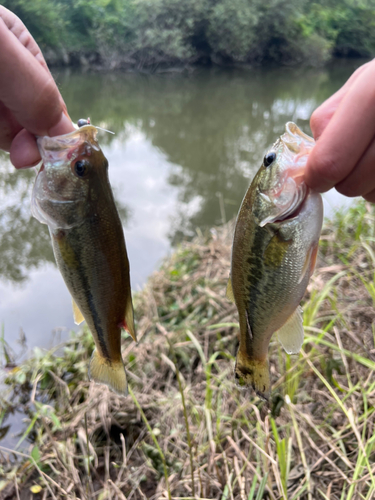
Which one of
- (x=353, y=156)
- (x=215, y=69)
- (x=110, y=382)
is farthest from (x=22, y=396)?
(x=215, y=69)

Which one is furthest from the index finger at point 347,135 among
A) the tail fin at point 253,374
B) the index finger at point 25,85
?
the index finger at point 25,85

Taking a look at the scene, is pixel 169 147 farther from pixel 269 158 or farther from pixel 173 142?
pixel 269 158

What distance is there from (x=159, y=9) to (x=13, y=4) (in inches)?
573

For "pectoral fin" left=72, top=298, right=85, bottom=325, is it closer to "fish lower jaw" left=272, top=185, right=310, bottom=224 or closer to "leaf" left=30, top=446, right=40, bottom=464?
"fish lower jaw" left=272, top=185, right=310, bottom=224

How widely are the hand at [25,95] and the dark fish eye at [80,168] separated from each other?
0.27 metres

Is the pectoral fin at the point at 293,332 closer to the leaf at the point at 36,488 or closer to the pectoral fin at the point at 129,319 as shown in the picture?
the pectoral fin at the point at 129,319

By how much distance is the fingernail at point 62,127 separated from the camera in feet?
4.90

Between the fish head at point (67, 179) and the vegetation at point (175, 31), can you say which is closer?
the fish head at point (67, 179)

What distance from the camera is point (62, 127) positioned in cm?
152

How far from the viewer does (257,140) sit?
1405cm

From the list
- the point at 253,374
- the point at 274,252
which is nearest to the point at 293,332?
the point at 253,374

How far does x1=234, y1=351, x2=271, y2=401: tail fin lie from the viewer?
1.36 m

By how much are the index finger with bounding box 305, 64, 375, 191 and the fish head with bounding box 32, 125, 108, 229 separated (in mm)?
824

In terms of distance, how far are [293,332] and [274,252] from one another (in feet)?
1.21
